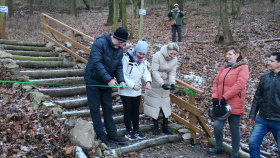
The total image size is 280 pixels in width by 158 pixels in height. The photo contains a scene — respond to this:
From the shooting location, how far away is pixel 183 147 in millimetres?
5102

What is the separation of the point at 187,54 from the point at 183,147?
5.67 m

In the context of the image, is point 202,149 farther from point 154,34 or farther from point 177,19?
point 154,34

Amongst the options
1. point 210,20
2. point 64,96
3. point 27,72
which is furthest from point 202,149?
point 210,20

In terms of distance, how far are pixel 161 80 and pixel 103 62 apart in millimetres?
1223

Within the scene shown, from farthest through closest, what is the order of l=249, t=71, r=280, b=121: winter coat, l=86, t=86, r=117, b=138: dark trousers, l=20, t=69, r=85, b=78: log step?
l=20, t=69, r=85, b=78: log step < l=86, t=86, r=117, b=138: dark trousers < l=249, t=71, r=280, b=121: winter coat

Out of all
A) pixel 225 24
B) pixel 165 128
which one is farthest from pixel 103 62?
pixel 225 24

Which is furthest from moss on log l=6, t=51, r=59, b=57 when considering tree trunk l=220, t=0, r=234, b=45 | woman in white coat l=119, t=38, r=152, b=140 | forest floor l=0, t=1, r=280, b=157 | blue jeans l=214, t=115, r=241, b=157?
tree trunk l=220, t=0, r=234, b=45

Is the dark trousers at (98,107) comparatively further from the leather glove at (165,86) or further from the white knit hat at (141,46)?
the leather glove at (165,86)

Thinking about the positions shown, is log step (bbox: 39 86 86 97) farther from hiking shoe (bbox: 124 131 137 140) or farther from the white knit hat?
the white knit hat

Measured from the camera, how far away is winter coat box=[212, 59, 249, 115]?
4.11 m

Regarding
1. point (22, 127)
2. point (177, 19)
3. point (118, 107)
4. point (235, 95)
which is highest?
point (177, 19)

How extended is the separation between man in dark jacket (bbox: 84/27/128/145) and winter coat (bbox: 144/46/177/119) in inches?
31.7

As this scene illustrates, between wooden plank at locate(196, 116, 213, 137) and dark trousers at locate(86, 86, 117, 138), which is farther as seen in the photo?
wooden plank at locate(196, 116, 213, 137)

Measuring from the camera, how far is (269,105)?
367 cm
